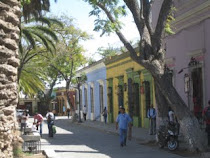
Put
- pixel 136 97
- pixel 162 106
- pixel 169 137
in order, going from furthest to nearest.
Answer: pixel 136 97, pixel 162 106, pixel 169 137

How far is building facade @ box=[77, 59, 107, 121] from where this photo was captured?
35987 mm

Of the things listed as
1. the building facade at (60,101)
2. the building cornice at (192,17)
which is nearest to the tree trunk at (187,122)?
the building cornice at (192,17)

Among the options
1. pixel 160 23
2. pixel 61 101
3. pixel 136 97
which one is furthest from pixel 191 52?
pixel 61 101

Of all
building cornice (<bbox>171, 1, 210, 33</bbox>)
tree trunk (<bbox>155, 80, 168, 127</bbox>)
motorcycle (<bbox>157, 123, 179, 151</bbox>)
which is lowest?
motorcycle (<bbox>157, 123, 179, 151</bbox>)

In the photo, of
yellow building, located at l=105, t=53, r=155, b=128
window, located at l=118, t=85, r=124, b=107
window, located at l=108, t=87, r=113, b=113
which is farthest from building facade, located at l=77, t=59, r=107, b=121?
window, located at l=118, t=85, r=124, b=107

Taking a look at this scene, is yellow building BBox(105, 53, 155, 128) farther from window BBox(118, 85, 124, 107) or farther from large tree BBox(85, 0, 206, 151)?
large tree BBox(85, 0, 206, 151)

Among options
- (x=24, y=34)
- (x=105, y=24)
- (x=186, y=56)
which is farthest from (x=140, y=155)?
(x=24, y=34)

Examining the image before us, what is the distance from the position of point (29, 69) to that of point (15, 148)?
56.6ft

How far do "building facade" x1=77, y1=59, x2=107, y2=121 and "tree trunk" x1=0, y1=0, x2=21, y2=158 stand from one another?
95.5 feet

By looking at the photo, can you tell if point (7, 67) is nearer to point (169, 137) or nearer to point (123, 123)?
point (169, 137)

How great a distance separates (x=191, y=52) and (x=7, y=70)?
43.0 feet

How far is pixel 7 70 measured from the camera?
5.68 meters

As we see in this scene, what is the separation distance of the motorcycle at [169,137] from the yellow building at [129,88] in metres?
10.0

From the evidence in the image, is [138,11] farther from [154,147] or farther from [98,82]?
[98,82]
